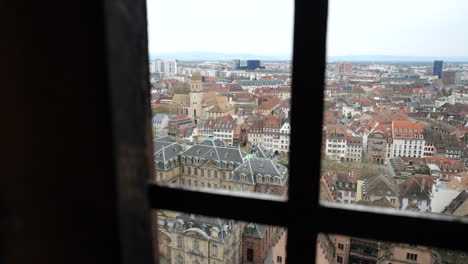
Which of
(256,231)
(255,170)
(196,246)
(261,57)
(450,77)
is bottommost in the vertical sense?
(196,246)

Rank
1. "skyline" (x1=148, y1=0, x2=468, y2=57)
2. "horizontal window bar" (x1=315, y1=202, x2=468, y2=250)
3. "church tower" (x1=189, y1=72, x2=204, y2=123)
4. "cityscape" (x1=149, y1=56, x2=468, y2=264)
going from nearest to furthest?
"horizontal window bar" (x1=315, y1=202, x2=468, y2=250)
"skyline" (x1=148, y1=0, x2=468, y2=57)
"cityscape" (x1=149, y1=56, x2=468, y2=264)
"church tower" (x1=189, y1=72, x2=204, y2=123)

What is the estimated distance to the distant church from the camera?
294cm

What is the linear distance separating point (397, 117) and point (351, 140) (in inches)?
25.1

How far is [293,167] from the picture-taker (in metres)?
0.36

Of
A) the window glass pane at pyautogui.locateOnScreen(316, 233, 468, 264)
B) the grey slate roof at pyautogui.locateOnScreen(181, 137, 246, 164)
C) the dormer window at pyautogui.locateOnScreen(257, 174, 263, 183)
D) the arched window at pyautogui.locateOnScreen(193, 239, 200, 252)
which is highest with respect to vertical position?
the grey slate roof at pyautogui.locateOnScreen(181, 137, 246, 164)

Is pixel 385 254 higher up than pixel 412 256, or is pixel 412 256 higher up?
pixel 385 254

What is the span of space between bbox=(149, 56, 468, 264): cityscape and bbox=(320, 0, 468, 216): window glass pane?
0.04ft

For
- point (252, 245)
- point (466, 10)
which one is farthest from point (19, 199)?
point (466, 10)

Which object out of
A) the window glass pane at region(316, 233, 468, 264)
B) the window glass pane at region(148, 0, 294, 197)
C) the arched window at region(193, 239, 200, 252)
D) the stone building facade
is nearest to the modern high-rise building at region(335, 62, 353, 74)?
the window glass pane at region(148, 0, 294, 197)

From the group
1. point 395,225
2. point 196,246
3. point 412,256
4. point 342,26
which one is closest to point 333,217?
point 395,225

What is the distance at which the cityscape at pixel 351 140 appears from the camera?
101 inches

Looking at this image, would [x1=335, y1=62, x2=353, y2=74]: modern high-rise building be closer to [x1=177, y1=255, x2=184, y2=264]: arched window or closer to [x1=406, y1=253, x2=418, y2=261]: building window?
[x1=406, y1=253, x2=418, y2=261]: building window

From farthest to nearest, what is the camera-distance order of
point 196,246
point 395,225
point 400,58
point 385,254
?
point 196,246
point 385,254
point 400,58
point 395,225

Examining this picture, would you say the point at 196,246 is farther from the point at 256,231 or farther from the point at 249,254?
the point at 256,231
